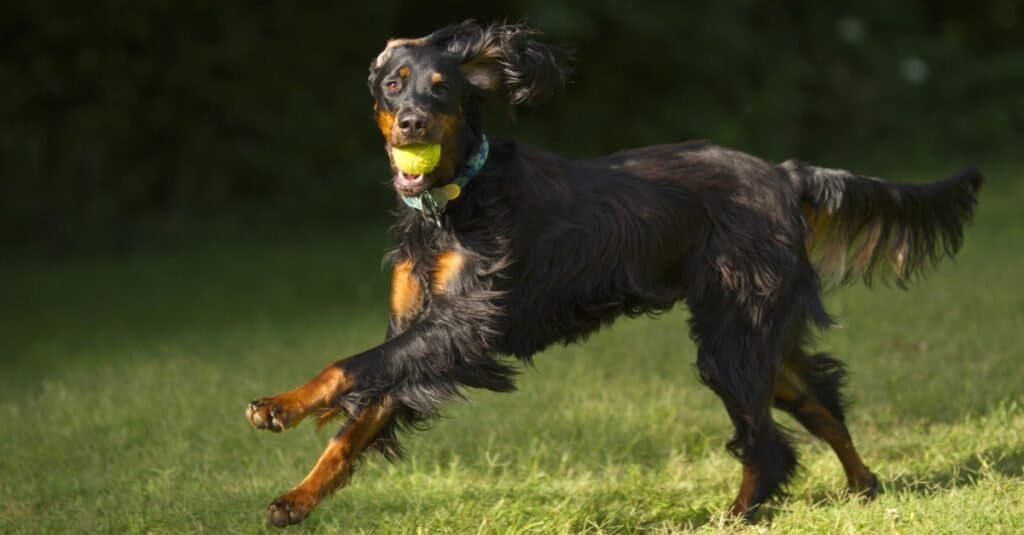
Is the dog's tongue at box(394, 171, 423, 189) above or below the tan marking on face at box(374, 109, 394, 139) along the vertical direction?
below

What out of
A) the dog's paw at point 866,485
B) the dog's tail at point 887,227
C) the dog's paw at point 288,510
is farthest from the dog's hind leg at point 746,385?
the dog's paw at point 288,510

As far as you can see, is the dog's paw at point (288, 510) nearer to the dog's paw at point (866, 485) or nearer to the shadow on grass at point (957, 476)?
the shadow on grass at point (957, 476)

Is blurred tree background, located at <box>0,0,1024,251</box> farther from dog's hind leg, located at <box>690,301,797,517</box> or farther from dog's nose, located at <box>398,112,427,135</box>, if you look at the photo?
dog's nose, located at <box>398,112,427,135</box>

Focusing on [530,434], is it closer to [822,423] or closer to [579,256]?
[822,423]

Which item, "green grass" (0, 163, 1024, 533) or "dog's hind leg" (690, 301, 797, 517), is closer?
"green grass" (0, 163, 1024, 533)

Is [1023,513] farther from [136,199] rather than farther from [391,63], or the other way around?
[136,199]

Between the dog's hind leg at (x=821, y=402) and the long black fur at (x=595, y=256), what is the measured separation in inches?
0.6

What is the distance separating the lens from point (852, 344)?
8.00 metres

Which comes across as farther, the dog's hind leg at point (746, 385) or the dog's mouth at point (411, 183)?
the dog's hind leg at point (746, 385)

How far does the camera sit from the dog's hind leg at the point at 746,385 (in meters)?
5.12

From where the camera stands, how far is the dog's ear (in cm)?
487

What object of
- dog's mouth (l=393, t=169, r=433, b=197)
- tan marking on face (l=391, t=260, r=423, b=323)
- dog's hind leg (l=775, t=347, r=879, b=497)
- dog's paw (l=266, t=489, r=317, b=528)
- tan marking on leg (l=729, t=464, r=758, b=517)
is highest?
dog's mouth (l=393, t=169, r=433, b=197)

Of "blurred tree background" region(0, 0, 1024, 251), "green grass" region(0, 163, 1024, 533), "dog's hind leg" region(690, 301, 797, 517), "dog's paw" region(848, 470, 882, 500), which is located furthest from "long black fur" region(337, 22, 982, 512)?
"blurred tree background" region(0, 0, 1024, 251)

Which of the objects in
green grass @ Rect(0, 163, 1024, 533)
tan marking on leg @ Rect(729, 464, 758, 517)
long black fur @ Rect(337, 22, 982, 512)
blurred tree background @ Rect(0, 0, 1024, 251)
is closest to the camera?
long black fur @ Rect(337, 22, 982, 512)
